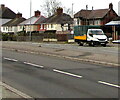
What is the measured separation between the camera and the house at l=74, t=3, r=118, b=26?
70.9 metres

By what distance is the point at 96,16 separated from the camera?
7162cm

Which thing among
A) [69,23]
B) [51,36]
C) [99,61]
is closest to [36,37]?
[51,36]

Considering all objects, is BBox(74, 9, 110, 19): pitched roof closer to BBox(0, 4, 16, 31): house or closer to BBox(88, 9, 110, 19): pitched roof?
BBox(88, 9, 110, 19): pitched roof

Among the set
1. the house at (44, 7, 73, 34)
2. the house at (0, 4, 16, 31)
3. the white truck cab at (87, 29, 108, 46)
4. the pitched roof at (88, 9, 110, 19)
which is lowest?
the white truck cab at (87, 29, 108, 46)

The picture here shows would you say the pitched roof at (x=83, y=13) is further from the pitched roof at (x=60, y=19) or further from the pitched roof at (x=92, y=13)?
the pitched roof at (x=60, y=19)

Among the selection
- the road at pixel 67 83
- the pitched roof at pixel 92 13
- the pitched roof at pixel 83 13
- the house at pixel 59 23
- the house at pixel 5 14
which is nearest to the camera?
the road at pixel 67 83

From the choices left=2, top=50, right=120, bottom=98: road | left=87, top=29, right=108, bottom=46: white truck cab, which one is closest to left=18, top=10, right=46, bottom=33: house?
left=87, top=29, right=108, bottom=46: white truck cab

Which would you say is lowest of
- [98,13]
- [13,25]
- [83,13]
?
[13,25]

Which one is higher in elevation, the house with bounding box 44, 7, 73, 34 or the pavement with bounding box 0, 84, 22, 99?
the house with bounding box 44, 7, 73, 34

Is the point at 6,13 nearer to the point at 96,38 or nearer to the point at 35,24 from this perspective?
the point at 35,24

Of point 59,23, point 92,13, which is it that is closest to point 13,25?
point 59,23

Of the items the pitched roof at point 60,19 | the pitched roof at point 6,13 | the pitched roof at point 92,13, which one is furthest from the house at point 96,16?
the pitched roof at point 6,13

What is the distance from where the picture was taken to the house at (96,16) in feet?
233

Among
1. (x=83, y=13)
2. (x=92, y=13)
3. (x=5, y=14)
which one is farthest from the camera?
(x=5, y=14)
